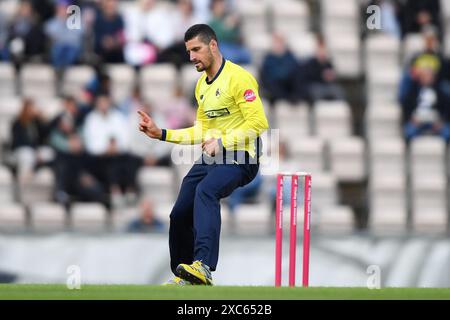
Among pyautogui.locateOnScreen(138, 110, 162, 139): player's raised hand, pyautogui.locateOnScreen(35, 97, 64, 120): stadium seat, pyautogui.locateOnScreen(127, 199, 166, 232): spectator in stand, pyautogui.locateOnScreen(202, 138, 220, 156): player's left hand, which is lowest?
pyautogui.locateOnScreen(127, 199, 166, 232): spectator in stand

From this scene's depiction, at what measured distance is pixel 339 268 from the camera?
15031mm

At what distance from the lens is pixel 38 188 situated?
16.3 m

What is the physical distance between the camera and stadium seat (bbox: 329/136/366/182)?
17.0 m

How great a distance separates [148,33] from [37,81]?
1.66m

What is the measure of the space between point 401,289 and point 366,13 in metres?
8.97

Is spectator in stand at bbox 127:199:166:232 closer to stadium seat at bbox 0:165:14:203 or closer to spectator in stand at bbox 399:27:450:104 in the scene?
stadium seat at bbox 0:165:14:203

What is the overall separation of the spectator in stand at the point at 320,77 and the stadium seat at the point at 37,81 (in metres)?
3.37

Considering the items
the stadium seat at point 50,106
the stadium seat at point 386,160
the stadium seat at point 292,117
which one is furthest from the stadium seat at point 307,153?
the stadium seat at point 50,106

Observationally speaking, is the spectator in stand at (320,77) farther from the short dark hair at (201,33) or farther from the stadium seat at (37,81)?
the short dark hair at (201,33)

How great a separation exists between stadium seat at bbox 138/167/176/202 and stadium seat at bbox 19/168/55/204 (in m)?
1.10

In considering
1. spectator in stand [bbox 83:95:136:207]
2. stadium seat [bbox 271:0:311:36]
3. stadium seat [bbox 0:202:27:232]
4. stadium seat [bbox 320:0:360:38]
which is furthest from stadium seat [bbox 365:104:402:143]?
stadium seat [bbox 0:202:27:232]

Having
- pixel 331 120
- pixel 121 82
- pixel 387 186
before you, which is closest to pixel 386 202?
pixel 387 186
